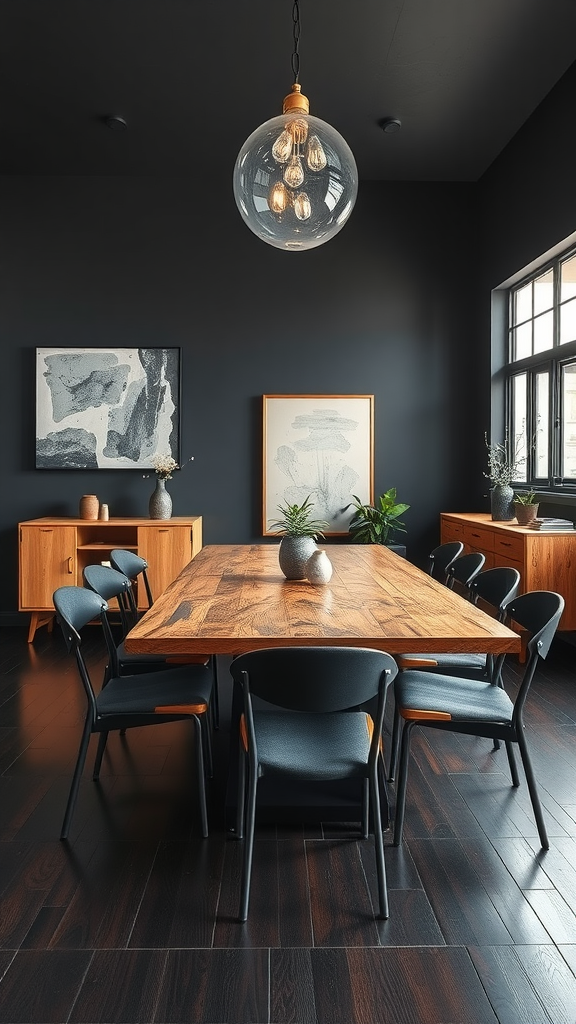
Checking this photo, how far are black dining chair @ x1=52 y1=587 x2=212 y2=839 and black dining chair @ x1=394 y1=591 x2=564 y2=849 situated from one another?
70cm

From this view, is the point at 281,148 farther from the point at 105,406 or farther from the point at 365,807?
the point at 105,406

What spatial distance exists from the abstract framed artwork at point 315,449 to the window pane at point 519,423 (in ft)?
3.93

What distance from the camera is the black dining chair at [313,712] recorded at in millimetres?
1896

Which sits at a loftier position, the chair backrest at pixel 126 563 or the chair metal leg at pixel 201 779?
the chair backrest at pixel 126 563

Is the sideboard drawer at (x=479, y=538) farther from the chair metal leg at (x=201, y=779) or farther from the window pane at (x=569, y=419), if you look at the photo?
the chair metal leg at (x=201, y=779)

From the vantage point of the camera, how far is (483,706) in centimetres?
248

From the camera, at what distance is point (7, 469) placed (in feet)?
20.4

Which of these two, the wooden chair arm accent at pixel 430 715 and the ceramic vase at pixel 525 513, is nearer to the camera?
the wooden chair arm accent at pixel 430 715

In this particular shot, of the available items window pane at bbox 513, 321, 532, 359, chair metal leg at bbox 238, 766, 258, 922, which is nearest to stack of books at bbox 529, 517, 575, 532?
window pane at bbox 513, 321, 532, 359

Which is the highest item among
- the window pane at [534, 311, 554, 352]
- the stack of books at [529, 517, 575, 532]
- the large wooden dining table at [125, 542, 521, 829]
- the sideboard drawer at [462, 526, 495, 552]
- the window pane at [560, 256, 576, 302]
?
the window pane at [560, 256, 576, 302]

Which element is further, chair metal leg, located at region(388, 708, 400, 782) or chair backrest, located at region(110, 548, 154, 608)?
chair backrest, located at region(110, 548, 154, 608)

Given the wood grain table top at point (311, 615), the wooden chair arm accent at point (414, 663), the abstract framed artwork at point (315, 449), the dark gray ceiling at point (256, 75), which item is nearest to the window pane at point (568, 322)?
the dark gray ceiling at point (256, 75)

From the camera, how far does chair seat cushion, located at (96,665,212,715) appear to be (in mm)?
2488

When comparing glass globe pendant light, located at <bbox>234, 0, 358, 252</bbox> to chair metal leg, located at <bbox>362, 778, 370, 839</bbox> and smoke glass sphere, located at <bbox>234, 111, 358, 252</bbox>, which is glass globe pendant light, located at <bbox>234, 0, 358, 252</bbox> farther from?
chair metal leg, located at <bbox>362, 778, 370, 839</bbox>
